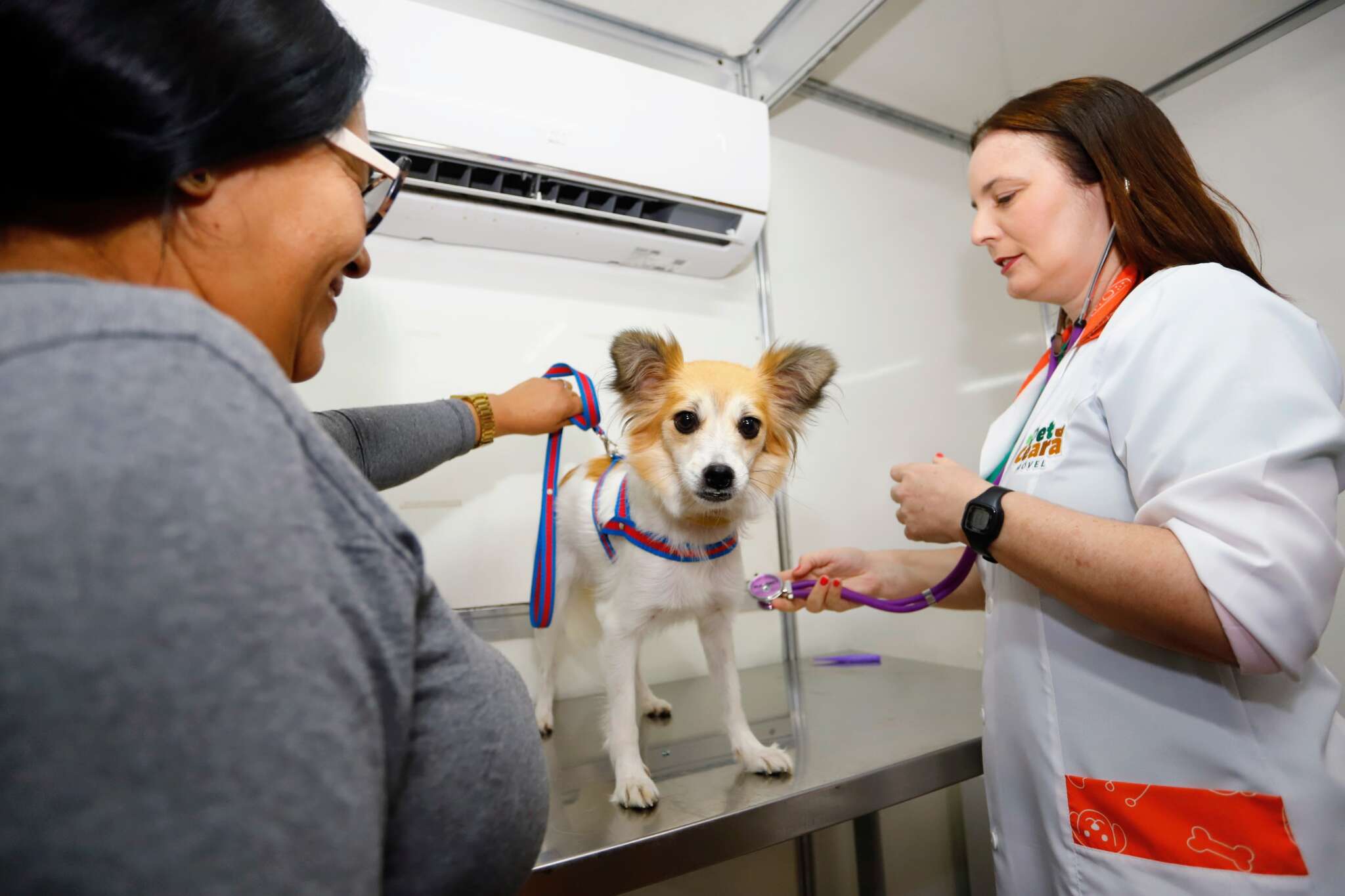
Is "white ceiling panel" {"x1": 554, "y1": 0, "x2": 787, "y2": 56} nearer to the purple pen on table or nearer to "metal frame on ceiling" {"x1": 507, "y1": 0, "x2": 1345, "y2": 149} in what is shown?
"metal frame on ceiling" {"x1": 507, "y1": 0, "x2": 1345, "y2": 149}

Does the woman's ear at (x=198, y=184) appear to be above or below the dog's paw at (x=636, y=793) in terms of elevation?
above

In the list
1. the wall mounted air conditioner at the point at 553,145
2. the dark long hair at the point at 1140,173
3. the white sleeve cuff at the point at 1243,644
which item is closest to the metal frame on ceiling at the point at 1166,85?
the wall mounted air conditioner at the point at 553,145

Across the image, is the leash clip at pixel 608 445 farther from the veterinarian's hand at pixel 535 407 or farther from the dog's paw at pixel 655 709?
the dog's paw at pixel 655 709

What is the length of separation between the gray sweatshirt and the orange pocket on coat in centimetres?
103

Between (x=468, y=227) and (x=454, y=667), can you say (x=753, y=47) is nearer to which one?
(x=468, y=227)

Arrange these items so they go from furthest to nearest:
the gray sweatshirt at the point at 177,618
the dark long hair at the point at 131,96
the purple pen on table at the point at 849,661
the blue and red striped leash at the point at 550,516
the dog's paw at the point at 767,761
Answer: the purple pen on table at the point at 849,661 → the blue and red striped leash at the point at 550,516 → the dog's paw at the point at 767,761 → the dark long hair at the point at 131,96 → the gray sweatshirt at the point at 177,618

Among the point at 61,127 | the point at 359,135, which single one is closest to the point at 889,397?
the point at 359,135

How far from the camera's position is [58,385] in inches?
10.6

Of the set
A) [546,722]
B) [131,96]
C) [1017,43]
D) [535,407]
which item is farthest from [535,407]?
[1017,43]

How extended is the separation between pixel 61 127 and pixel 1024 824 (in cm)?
143

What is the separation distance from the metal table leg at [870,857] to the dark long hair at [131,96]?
1860mm

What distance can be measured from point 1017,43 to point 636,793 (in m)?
2.53

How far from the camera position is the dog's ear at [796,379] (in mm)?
1643

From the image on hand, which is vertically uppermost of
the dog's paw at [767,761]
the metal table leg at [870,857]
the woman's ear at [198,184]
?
the woman's ear at [198,184]
